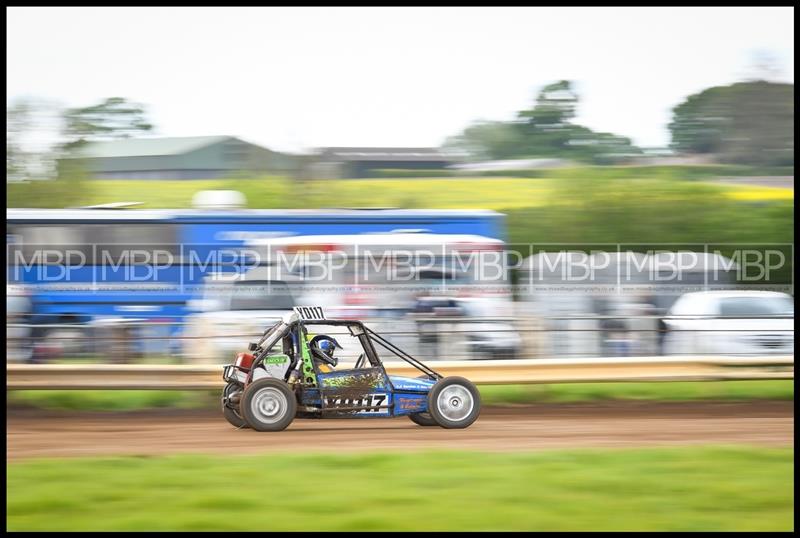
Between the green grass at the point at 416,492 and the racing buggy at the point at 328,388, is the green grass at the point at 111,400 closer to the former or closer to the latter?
the racing buggy at the point at 328,388

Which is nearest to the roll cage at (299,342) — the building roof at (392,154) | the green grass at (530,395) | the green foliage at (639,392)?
the green grass at (530,395)

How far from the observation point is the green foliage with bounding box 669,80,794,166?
1043 inches

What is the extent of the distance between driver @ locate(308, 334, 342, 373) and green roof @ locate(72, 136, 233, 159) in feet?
57.8

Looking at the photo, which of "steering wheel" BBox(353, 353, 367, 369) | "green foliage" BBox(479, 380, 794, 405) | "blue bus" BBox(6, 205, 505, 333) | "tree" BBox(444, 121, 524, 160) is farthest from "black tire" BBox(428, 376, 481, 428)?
"tree" BBox(444, 121, 524, 160)

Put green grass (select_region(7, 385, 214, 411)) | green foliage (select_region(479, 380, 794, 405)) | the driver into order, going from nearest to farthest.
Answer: the driver, green grass (select_region(7, 385, 214, 411)), green foliage (select_region(479, 380, 794, 405))

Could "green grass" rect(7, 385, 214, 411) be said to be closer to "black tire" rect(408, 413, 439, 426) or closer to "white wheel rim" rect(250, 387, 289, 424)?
"white wheel rim" rect(250, 387, 289, 424)

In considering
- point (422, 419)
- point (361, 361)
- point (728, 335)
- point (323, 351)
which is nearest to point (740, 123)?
point (728, 335)

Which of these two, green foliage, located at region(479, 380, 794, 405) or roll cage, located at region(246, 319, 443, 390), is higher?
roll cage, located at region(246, 319, 443, 390)

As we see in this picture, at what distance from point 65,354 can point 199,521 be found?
659 cm

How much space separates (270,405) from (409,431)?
1450mm

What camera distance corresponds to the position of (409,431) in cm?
1010

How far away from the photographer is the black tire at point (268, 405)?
386 inches

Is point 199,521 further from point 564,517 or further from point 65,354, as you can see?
point 65,354

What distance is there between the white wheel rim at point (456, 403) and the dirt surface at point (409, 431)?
7.3 inches
